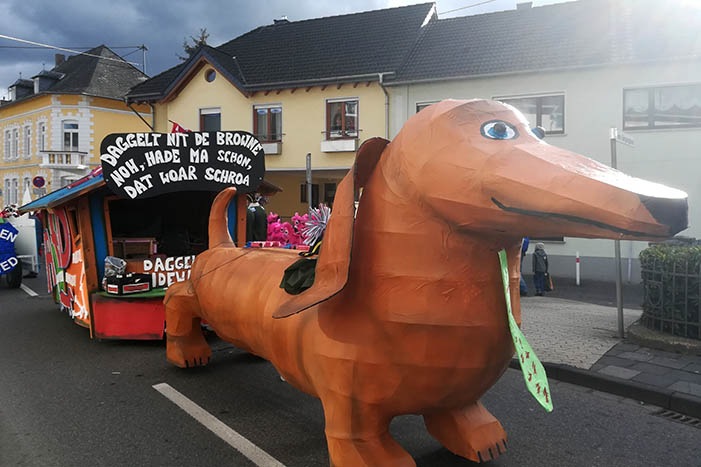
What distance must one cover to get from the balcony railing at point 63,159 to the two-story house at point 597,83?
656 inches

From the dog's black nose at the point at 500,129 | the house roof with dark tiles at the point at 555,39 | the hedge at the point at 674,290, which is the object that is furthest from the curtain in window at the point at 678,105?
the dog's black nose at the point at 500,129

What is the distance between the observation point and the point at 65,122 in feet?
80.0

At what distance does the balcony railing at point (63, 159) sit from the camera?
2388 centimetres

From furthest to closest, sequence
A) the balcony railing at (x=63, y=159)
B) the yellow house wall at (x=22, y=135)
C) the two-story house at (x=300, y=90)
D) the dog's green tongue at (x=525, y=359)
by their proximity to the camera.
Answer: the yellow house wall at (x=22, y=135)
the balcony railing at (x=63, y=159)
the two-story house at (x=300, y=90)
the dog's green tongue at (x=525, y=359)

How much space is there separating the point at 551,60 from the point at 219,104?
10052mm

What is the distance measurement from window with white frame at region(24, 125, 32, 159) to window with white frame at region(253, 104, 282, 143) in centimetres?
1587

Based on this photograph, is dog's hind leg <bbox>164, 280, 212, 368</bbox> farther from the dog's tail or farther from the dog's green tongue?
the dog's green tongue

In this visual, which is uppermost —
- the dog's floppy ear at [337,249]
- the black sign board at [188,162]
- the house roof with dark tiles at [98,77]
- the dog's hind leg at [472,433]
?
the house roof with dark tiles at [98,77]

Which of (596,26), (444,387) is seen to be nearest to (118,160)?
(444,387)

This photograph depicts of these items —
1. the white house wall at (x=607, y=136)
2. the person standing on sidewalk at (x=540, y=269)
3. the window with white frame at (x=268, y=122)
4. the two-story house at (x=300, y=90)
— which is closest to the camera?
the person standing on sidewalk at (x=540, y=269)

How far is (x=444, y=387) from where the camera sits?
2141mm

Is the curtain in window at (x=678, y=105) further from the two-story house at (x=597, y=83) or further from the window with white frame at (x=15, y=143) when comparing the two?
the window with white frame at (x=15, y=143)

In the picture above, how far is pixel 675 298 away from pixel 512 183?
16.2 ft

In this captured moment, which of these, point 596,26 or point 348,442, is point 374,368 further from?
point 596,26
